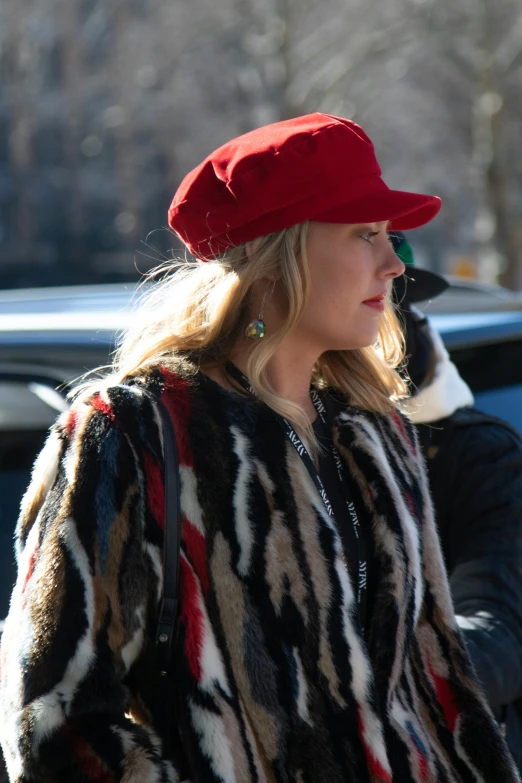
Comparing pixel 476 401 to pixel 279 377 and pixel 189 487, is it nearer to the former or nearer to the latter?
pixel 279 377

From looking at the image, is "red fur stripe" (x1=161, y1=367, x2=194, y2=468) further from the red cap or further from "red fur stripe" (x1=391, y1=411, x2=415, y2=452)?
"red fur stripe" (x1=391, y1=411, x2=415, y2=452)

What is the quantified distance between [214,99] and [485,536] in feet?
78.0

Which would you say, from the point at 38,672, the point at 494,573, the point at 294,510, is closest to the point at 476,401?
the point at 494,573

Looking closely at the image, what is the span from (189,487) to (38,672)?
364mm

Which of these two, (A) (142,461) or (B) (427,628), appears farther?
(B) (427,628)

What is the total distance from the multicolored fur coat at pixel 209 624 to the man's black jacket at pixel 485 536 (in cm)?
36

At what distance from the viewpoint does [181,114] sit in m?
24.8

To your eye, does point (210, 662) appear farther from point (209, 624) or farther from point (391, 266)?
point (391, 266)

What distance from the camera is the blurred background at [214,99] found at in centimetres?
1706

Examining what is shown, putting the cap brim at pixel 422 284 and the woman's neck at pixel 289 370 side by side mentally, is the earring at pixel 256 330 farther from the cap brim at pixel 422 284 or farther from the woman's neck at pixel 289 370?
the cap brim at pixel 422 284

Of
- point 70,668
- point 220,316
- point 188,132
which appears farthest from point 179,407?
point 188,132

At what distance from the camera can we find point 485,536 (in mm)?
2377

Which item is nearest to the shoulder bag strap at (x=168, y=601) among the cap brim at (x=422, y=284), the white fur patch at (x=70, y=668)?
the white fur patch at (x=70, y=668)

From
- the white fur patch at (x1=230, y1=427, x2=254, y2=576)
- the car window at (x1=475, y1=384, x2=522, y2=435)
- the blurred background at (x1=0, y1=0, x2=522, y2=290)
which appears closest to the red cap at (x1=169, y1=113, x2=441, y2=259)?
the white fur patch at (x1=230, y1=427, x2=254, y2=576)
